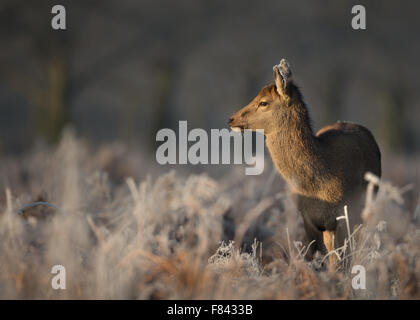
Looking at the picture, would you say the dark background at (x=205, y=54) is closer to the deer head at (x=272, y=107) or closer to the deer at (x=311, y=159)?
the deer head at (x=272, y=107)

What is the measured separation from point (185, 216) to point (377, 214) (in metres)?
2.45

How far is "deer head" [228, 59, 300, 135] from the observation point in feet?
14.8

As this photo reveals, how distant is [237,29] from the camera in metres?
15.8

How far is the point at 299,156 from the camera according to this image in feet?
14.5

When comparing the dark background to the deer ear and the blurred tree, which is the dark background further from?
the deer ear

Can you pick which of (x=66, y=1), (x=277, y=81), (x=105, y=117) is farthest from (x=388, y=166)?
(x=105, y=117)

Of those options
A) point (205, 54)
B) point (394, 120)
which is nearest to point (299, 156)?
point (205, 54)

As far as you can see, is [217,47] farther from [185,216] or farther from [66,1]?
[185,216]

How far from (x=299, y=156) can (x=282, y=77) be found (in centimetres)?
83

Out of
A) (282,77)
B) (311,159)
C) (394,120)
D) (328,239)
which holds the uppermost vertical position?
(394,120)

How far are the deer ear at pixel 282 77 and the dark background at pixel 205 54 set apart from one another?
842 centimetres

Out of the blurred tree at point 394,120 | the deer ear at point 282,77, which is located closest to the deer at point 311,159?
the deer ear at point 282,77

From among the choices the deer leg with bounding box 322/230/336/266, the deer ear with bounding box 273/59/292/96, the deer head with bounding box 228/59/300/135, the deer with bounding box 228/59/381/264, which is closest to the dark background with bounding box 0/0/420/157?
the deer head with bounding box 228/59/300/135

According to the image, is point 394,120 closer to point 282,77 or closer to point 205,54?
point 205,54
